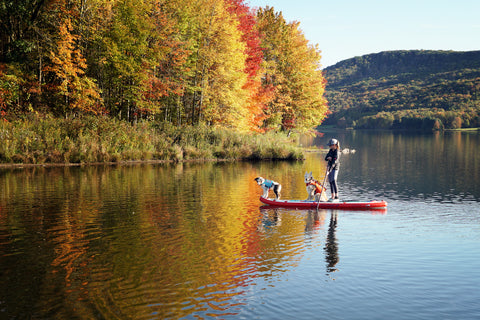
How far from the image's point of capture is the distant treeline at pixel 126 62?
3572 centimetres

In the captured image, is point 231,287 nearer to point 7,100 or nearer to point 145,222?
point 145,222

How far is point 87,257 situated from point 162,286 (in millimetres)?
3016

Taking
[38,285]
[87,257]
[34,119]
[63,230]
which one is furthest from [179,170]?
[38,285]

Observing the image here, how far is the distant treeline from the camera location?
117 ft

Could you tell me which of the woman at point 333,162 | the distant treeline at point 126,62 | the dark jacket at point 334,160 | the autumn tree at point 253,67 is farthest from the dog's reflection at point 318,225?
the autumn tree at point 253,67

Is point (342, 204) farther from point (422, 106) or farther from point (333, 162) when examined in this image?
point (422, 106)

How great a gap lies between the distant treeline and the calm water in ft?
52.9

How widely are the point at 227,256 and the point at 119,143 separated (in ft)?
87.2

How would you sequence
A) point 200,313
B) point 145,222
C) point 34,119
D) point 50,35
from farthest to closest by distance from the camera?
point 50,35 → point 34,119 → point 145,222 → point 200,313

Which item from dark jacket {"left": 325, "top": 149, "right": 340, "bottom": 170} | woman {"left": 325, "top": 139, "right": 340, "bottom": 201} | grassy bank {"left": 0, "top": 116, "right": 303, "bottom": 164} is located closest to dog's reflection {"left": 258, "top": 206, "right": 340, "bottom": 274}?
woman {"left": 325, "top": 139, "right": 340, "bottom": 201}

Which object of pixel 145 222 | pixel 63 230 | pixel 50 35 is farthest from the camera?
pixel 50 35

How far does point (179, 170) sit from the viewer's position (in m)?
31.5

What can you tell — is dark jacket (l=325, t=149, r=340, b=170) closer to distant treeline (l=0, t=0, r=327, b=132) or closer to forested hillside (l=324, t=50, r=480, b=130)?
distant treeline (l=0, t=0, r=327, b=132)

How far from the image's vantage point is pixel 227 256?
11227mm
